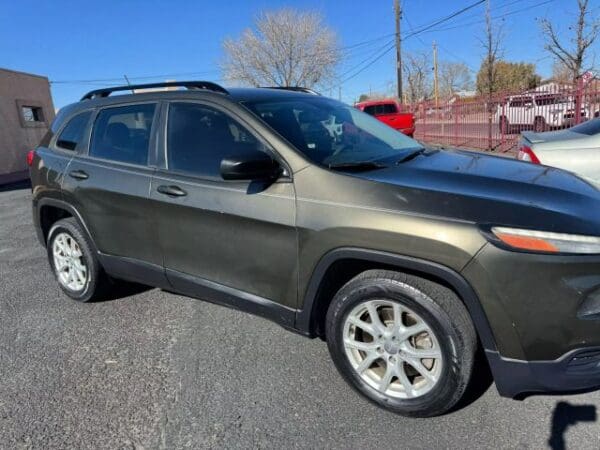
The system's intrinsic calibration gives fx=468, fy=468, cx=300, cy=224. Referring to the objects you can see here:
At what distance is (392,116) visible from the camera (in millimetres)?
16469

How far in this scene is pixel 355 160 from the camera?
285 centimetres

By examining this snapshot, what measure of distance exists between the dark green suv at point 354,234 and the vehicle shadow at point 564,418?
31 centimetres

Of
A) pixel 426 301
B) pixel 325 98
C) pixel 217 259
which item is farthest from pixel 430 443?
pixel 325 98

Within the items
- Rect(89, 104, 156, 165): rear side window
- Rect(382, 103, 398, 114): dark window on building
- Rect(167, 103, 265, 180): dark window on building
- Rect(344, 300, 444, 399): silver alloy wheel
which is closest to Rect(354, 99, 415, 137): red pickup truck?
Rect(382, 103, 398, 114): dark window on building

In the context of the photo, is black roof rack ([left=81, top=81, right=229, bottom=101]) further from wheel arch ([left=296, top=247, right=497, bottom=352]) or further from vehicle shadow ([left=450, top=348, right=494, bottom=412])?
vehicle shadow ([left=450, top=348, right=494, bottom=412])

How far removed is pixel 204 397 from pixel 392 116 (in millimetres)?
15080

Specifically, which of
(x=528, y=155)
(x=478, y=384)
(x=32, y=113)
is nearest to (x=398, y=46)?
(x=32, y=113)

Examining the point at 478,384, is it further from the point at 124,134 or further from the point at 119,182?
the point at 124,134

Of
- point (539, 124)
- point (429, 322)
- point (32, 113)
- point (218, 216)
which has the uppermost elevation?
point (32, 113)

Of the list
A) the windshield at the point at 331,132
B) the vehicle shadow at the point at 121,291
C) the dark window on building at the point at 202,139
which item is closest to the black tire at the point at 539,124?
the windshield at the point at 331,132

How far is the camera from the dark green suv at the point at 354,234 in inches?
81.1

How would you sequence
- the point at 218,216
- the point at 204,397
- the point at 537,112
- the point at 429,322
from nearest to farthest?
the point at 429,322
the point at 204,397
the point at 218,216
the point at 537,112

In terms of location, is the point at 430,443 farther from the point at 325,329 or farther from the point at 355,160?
the point at 355,160

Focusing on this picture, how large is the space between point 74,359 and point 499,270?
275 centimetres
